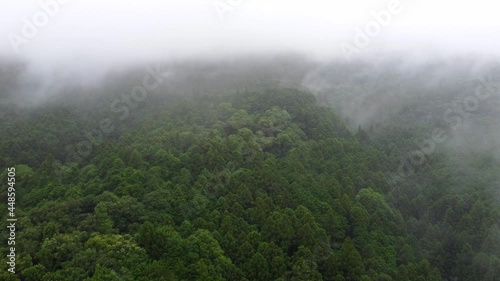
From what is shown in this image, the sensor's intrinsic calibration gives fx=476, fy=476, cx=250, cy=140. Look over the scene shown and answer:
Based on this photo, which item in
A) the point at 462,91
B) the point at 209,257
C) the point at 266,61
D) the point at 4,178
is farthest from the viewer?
the point at 266,61

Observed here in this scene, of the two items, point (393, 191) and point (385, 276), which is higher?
point (393, 191)

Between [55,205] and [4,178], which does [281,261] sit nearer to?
[55,205]

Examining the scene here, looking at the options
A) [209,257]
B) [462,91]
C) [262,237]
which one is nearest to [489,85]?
[462,91]

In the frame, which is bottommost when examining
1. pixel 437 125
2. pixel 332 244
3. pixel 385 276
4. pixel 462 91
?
pixel 385 276

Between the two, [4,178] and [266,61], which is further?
[266,61]

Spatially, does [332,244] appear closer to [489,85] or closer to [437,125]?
[437,125]

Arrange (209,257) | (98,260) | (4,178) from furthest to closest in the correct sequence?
1. (4,178)
2. (209,257)
3. (98,260)
